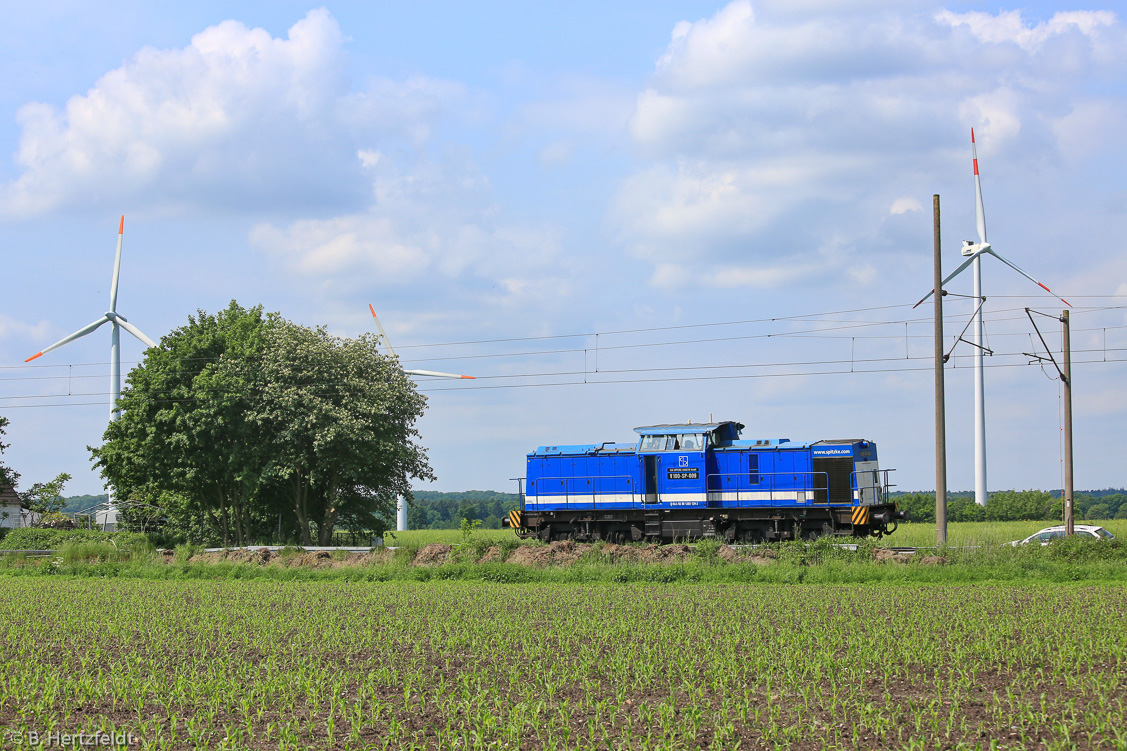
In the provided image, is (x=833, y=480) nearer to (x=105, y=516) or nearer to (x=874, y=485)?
(x=874, y=485)

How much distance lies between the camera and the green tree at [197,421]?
42.1 metres

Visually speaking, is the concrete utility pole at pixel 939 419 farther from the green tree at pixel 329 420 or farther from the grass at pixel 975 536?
the green tree at pixel 329 420

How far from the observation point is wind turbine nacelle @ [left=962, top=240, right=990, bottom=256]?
168 ft

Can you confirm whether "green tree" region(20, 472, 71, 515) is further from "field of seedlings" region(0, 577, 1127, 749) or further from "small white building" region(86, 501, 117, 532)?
"field of seedlings" region(0, 577, 1127, 749)

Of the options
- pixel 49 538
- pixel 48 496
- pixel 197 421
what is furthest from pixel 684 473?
pixel 48 496

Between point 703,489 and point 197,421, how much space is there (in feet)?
80.7

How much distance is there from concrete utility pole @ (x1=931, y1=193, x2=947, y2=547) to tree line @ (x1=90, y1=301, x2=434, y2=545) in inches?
986

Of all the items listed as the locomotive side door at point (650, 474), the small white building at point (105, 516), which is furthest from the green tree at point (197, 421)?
the small white building at point (105, 516)

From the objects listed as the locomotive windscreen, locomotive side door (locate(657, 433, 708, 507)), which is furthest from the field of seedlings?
locomotive side door (locate(657, 433, 708, 507))

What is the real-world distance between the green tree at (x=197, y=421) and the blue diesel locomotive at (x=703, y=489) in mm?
15459

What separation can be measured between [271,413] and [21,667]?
2884 centimetres

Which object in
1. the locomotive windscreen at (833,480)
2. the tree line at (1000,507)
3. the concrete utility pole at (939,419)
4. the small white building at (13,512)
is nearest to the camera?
the concrete utility pole at (939,419)

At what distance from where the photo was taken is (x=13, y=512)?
73250 millimetres

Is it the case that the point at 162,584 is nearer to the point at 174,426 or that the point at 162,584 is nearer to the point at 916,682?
the point at 174,426
